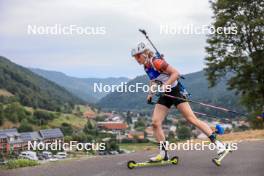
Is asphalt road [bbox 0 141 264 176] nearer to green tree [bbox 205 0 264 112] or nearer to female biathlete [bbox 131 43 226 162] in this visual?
female biathlete [bbox 131 43 226 162]

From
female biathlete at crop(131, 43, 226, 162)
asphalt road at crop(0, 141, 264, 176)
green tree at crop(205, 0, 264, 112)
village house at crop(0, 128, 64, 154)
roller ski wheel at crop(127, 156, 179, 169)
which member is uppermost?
green tree at crop(205, 0, 264, 112)

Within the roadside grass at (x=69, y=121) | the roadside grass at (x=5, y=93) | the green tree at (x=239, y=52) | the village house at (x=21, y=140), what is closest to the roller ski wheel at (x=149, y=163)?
the village house at (x=21, y=140)

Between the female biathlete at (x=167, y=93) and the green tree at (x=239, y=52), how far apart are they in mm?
25719

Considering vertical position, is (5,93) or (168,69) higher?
(5,93)

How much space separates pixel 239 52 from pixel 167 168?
2747cm

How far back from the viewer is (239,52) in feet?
115

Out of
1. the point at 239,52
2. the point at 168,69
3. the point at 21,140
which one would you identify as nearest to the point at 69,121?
the point at 21,140

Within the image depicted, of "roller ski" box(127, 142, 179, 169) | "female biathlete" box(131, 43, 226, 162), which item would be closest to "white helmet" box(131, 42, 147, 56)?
"female biathlete" box(131, 43, 226, 162)

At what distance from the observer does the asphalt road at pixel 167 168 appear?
836 centimetres

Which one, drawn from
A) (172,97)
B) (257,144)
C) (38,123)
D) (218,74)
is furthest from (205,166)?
(38,123)

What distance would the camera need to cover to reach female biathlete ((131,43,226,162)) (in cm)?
842

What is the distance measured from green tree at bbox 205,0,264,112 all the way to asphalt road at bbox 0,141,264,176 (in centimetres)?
2369

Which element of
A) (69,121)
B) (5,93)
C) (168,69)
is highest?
(5,93)

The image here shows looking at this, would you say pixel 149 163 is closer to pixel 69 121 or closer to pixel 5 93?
pixel 69 121
